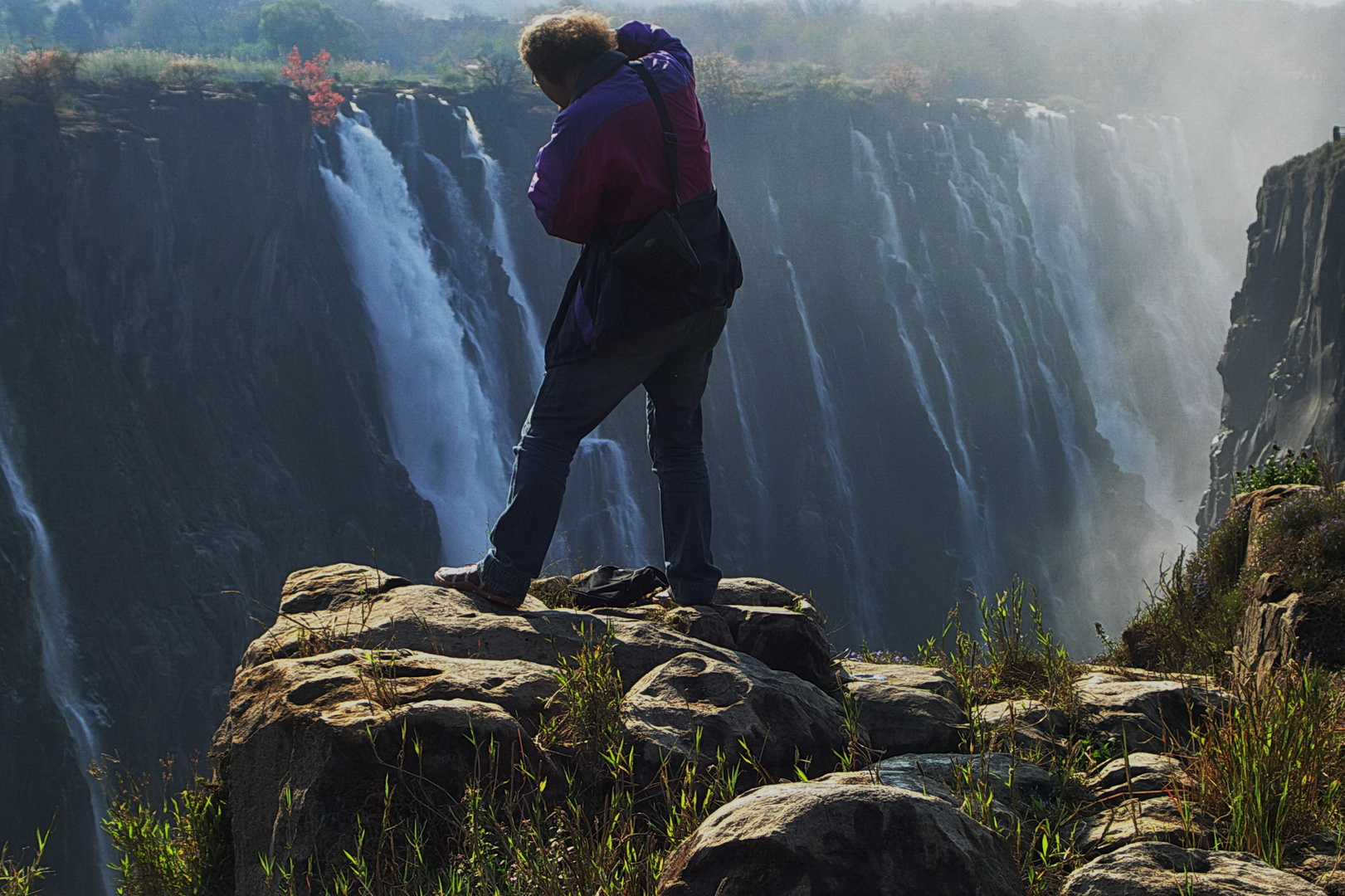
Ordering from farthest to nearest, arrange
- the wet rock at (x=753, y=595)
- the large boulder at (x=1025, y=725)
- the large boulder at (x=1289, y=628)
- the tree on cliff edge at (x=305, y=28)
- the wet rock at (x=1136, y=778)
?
the tree on cliff edge at (x=305, y=28)
the wet rock at (x=753, y=595)
the large boulder at (x=1289, y=628)
the large boulder at (x=1025, y=725)
the wet rock at (x=1136, y=778)

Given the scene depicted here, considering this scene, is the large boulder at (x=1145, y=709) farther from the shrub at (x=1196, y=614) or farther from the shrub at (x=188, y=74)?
the shrub at (x=188, y=74)

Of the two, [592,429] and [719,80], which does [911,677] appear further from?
[719,80]

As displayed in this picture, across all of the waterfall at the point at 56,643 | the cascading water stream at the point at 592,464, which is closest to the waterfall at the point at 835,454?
the cascading water stream at the point at 592,464

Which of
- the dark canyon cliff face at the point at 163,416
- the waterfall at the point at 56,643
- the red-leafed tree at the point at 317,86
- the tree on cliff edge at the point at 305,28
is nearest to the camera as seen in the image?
the waterfall at the point at 56,643

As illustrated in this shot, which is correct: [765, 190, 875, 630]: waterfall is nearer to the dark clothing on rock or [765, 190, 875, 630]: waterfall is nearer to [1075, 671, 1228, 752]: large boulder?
[1075, 671, 1228, 752]: large boulder

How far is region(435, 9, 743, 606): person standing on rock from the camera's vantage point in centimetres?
311

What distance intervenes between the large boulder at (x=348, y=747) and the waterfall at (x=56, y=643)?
17.8m

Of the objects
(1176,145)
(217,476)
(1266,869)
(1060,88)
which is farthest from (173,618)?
(1060,88)

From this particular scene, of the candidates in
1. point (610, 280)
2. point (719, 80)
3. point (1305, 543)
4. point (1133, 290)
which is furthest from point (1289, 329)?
point (610, 280)

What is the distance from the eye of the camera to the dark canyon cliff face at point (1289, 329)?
778 inches

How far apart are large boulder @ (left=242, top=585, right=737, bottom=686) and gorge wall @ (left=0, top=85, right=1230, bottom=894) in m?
12.7

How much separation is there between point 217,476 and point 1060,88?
53.9 meters

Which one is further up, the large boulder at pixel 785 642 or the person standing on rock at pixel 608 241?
the person standing on rock at pixel 608 241

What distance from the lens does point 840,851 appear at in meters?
1.71
